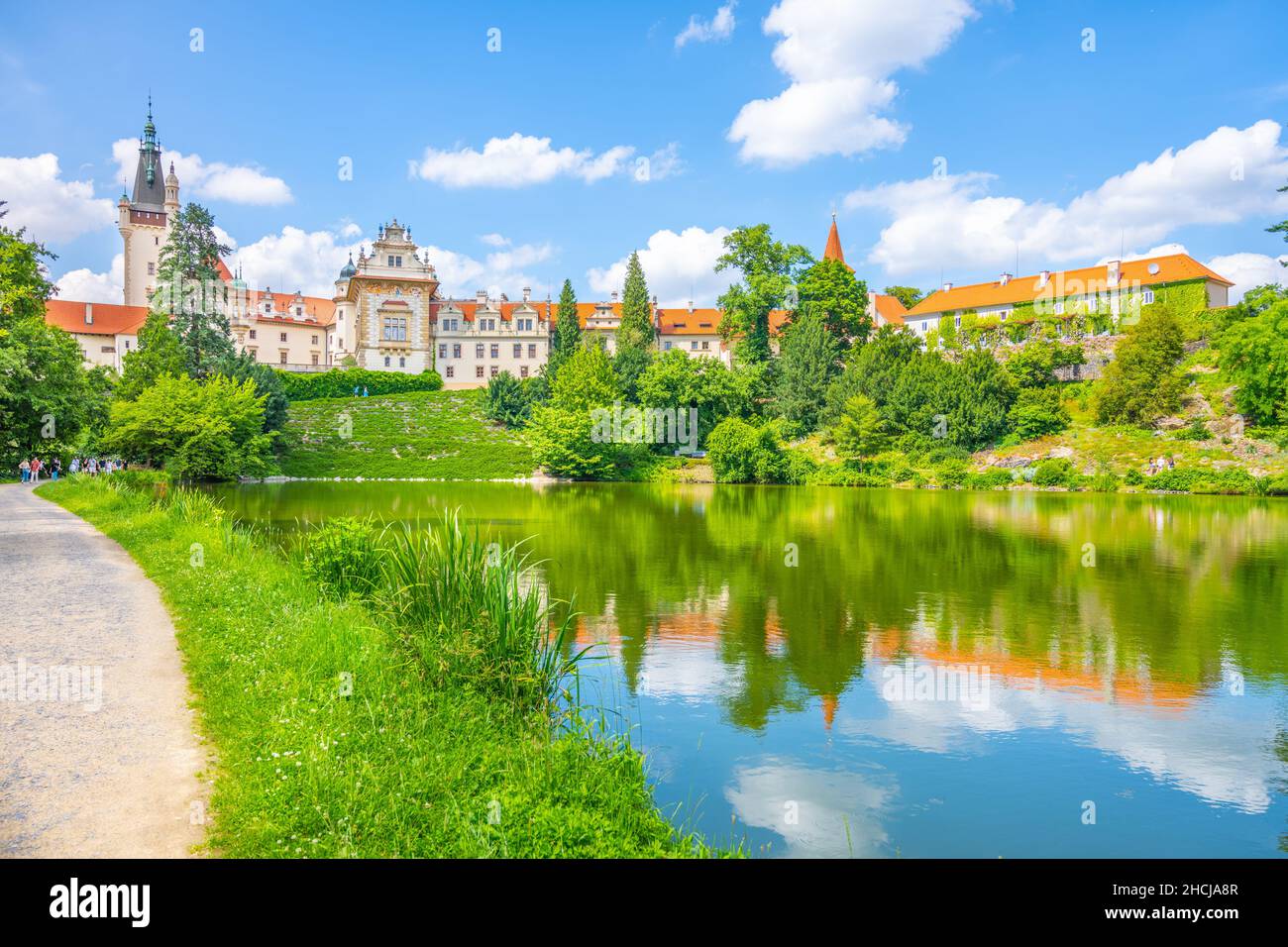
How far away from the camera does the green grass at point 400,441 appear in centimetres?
4834

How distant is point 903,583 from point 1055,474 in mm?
33219

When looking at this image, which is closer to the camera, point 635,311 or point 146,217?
point 635,311

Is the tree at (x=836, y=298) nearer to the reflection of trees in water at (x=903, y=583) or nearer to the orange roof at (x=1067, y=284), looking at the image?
the orange roof at (x=1067, y=284)

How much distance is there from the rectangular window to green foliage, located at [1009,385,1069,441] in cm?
4689

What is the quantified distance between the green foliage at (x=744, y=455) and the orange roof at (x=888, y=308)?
4472 cm

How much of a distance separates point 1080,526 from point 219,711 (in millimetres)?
24886

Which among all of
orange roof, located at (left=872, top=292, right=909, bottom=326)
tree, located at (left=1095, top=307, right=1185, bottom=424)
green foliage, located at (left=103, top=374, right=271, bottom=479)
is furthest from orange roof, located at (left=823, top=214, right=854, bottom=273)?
green foliage, located at (left=103, top=374, right=271, bottom=479)

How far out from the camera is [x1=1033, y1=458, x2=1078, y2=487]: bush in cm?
4391

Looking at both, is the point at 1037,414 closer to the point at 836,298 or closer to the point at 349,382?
the point at 836,298

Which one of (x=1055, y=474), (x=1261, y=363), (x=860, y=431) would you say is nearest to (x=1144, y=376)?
(x=1261, y=363)

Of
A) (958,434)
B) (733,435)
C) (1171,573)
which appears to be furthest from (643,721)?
(958,434)

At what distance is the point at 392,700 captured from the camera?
22.0 ft

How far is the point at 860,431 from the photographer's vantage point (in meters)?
49.8
